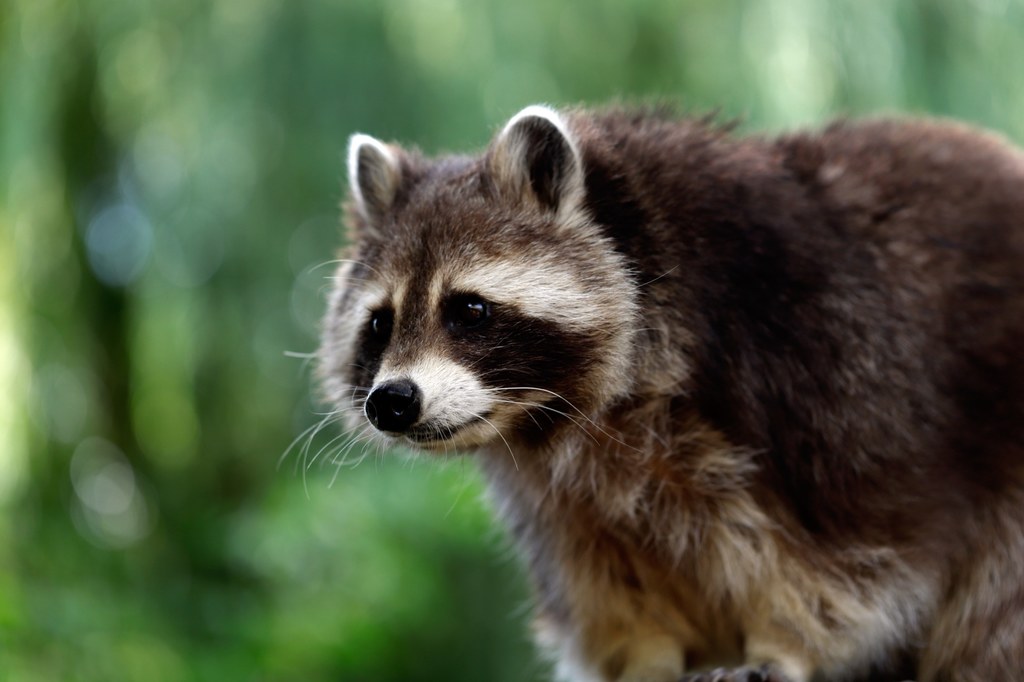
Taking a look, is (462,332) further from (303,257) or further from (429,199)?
(303,257)

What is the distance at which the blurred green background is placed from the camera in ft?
17.2

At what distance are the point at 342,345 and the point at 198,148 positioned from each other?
2.34 m

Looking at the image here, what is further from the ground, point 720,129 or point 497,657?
point 720,129

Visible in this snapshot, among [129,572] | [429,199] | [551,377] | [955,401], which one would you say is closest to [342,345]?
[429,199]

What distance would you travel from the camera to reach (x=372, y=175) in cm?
Answer: 342

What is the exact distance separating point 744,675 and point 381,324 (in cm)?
141

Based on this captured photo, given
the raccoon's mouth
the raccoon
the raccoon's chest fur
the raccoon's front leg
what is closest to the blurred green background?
the raccoon's front leg

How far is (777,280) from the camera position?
319cm

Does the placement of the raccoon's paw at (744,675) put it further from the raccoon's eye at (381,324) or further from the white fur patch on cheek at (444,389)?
the raccoon's eye at (381,324)

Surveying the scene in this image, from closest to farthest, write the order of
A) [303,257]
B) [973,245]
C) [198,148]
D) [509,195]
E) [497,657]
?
[509,195]
[973,245]
[198,148]
[303,257]
[497,657]

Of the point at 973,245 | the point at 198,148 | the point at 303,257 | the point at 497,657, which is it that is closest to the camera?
the point at 973,245

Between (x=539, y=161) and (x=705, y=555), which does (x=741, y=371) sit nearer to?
(x=705, y=555)

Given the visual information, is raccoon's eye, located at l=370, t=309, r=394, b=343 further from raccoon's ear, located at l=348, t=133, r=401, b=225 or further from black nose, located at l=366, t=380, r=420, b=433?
raccoon's ear, located at l=348, t=133, r=401, b=225

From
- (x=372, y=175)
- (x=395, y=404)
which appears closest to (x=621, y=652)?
(x=395, y=404)
